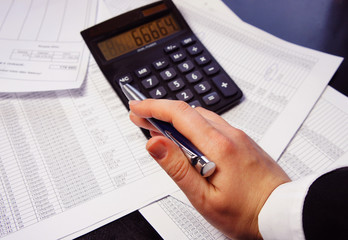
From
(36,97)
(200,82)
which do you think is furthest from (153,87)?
(36,97)

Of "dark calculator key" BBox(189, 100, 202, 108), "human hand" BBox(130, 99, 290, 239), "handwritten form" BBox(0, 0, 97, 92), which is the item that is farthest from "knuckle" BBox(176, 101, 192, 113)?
"handwritten form" BBox(0, 0, 97, 92)

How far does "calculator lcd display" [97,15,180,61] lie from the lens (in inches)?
19.9

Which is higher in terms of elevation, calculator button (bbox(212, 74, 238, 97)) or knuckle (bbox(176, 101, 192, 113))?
knuckle (bbox(176, 101, 192, 113))

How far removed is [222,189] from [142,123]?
0.48 feet

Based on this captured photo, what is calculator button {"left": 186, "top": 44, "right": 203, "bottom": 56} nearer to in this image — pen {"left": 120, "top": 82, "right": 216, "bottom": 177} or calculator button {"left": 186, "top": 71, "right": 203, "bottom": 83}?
calculator button {"left": 186, "top": 71, "right": 203, "bottom": 83}

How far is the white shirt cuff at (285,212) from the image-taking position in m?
0.31

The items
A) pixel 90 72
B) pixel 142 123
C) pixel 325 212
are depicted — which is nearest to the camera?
pixel 325 212

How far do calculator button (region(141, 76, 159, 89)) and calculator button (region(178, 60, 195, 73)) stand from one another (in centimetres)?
5

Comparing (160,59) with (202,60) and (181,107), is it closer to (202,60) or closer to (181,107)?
(202,60)

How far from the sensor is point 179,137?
1.11 ft

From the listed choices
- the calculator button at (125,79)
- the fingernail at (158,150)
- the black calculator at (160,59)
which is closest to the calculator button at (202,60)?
the black calculator at (160,59)

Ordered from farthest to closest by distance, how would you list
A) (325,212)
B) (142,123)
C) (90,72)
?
(90,72) → (142,123) → (325,212)

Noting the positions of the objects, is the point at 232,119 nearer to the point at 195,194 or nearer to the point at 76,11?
the point at 195,194

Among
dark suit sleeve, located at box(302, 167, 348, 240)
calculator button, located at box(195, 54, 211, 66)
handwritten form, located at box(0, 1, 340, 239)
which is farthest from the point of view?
calculator button, located at box(195, 54, 211, 66)
